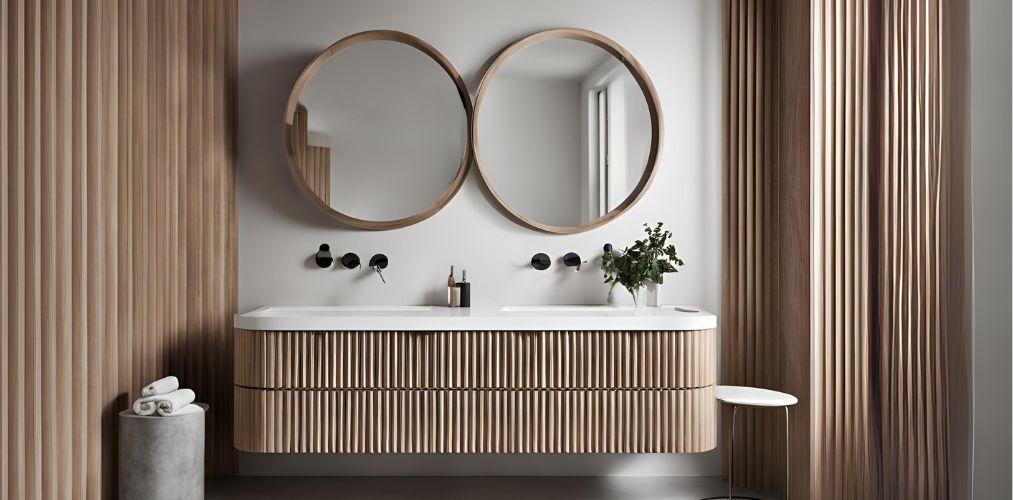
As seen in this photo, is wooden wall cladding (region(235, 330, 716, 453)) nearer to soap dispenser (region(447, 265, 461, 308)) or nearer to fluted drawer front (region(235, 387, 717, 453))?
fluted drawer front (region(235, 387, 717, 453))

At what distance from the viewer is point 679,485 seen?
10.8 ft

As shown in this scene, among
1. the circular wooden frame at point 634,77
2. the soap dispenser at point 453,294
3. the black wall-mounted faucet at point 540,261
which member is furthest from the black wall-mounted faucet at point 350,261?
the black wall-mounted faucet at point 540,261

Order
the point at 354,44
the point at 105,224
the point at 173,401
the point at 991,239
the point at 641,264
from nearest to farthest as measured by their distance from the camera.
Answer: the point at 991,239, the point at 105,224, the point at 173,401, the point at 641,264, the point at 354,44

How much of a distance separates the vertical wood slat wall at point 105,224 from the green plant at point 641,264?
1.74 m

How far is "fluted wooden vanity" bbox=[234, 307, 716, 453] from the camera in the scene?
111 inches

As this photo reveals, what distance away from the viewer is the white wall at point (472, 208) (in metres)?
3.39

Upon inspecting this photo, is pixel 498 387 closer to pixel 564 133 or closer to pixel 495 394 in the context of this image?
pixel 495 394

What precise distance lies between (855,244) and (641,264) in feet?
2.90

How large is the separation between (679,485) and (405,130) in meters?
2.04

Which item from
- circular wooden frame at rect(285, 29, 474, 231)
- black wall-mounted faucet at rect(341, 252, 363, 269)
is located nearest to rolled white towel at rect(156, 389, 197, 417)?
black wall-mounted faucet at rect(341, 252, 363, 269)

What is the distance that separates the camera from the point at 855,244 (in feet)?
8.84

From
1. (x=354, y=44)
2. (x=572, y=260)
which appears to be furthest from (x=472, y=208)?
(x=354, y=44)

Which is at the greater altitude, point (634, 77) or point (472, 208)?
point (634, 77)

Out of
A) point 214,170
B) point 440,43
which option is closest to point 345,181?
point 214,170
